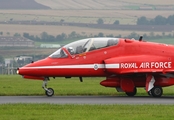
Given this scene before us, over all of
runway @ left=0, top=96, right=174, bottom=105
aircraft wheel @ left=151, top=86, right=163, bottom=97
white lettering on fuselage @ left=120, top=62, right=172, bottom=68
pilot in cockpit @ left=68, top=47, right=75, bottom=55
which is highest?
pilot in cockpit @ left=68, top=47, right=75, bottom=55

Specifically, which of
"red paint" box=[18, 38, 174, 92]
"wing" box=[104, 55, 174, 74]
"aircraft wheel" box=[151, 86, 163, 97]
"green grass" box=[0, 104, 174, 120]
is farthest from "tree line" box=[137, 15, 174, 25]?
"green grass" box=[0, 104, 174, 120]

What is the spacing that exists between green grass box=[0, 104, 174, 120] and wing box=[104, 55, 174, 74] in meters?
6.40

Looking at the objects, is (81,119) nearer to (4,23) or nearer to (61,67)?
(61,67)

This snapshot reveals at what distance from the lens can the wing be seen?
102 feet

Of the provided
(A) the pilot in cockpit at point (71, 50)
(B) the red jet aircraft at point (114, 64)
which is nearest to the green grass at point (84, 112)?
(B) the red jet aircraft at point (114, 64)

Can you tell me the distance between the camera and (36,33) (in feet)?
505

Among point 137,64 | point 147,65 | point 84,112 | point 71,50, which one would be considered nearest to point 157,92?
point 147,65

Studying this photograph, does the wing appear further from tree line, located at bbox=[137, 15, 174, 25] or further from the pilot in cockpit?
tree line, located at bbox=[137, 15, 174, 25]

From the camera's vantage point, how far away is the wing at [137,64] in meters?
31.0

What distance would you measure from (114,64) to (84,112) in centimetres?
862

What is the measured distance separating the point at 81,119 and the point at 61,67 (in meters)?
10.4

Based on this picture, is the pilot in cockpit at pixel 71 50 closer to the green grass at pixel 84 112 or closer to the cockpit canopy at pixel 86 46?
the cockpit canopy at pixel 86 46

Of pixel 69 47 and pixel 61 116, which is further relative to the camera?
pixel 69 47

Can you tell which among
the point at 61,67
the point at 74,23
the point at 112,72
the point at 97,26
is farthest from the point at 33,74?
the point at 74,23
